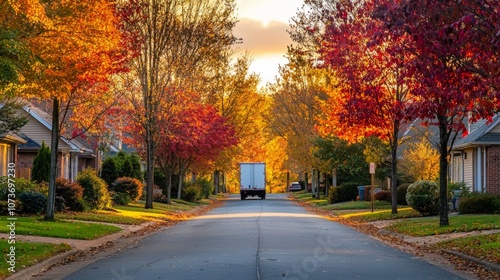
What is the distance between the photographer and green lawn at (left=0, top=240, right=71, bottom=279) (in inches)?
646

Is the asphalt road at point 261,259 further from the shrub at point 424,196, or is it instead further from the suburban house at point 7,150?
the suburban house at point 7,150

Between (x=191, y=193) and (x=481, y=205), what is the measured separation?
3155 centimetres

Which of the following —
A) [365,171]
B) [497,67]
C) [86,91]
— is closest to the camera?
[497,67]

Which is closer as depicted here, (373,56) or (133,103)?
(373,56)

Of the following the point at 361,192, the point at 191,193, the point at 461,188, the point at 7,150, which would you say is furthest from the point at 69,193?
the point at 191,193

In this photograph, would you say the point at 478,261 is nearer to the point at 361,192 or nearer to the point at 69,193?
the point at 69,193

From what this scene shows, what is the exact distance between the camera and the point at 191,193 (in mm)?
64688

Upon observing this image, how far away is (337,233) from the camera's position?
94.6 ft

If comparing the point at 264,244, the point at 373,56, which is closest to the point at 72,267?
the point at 264,244

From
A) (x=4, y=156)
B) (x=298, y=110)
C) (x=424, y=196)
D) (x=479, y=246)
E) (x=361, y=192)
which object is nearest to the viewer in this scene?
(x=479, y=246)

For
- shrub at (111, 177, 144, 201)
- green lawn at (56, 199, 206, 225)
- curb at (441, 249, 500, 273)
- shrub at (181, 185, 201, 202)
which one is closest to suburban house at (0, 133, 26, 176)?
green lawn at (56, 199, 206, 225)

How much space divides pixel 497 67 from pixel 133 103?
30.8m

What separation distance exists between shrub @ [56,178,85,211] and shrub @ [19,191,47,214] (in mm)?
3720

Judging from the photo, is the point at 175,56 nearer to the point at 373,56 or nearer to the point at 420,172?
the point at 373,56
